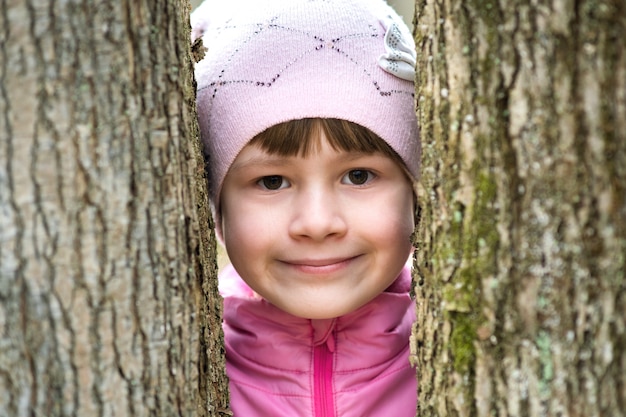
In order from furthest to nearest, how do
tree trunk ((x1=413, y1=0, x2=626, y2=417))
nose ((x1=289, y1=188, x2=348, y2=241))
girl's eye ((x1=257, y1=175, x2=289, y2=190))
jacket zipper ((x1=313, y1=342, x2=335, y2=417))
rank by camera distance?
jacket zipper ((x1=313, y1=342, x2=335, y2=417)) → girl's eye ((x1=257, y1=175, x2=289, y2=190)) → nose ((x1=289, y1=188, x2=348, y2=241)) → tree trunk ((x1=413, y1=0, x2=626, y2=417))

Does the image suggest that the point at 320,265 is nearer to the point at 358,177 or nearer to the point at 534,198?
the point at 358,177

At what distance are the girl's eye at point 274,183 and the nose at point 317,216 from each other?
0.25 feet

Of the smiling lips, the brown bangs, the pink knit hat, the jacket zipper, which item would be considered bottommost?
the jacket zipper

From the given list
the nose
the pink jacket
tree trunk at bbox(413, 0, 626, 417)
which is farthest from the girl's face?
tree trunk at bbox(413, 0, 626, 417)

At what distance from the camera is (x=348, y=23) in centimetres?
223

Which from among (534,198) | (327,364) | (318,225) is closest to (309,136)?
(318,225)

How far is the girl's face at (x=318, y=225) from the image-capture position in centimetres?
211

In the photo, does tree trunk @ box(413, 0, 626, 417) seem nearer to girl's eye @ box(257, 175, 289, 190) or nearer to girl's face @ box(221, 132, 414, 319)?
girl's face @ box(221, 132, 414, 319)

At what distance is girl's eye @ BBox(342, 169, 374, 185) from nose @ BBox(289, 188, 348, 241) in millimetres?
82

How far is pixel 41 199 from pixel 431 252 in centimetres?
76

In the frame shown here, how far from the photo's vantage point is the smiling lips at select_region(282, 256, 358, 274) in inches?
86.4

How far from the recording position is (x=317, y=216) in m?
2.06

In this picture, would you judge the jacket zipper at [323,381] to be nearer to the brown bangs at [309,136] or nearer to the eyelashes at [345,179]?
the eyelashes at [345,179]

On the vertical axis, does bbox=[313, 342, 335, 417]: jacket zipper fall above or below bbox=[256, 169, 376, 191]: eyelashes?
below
